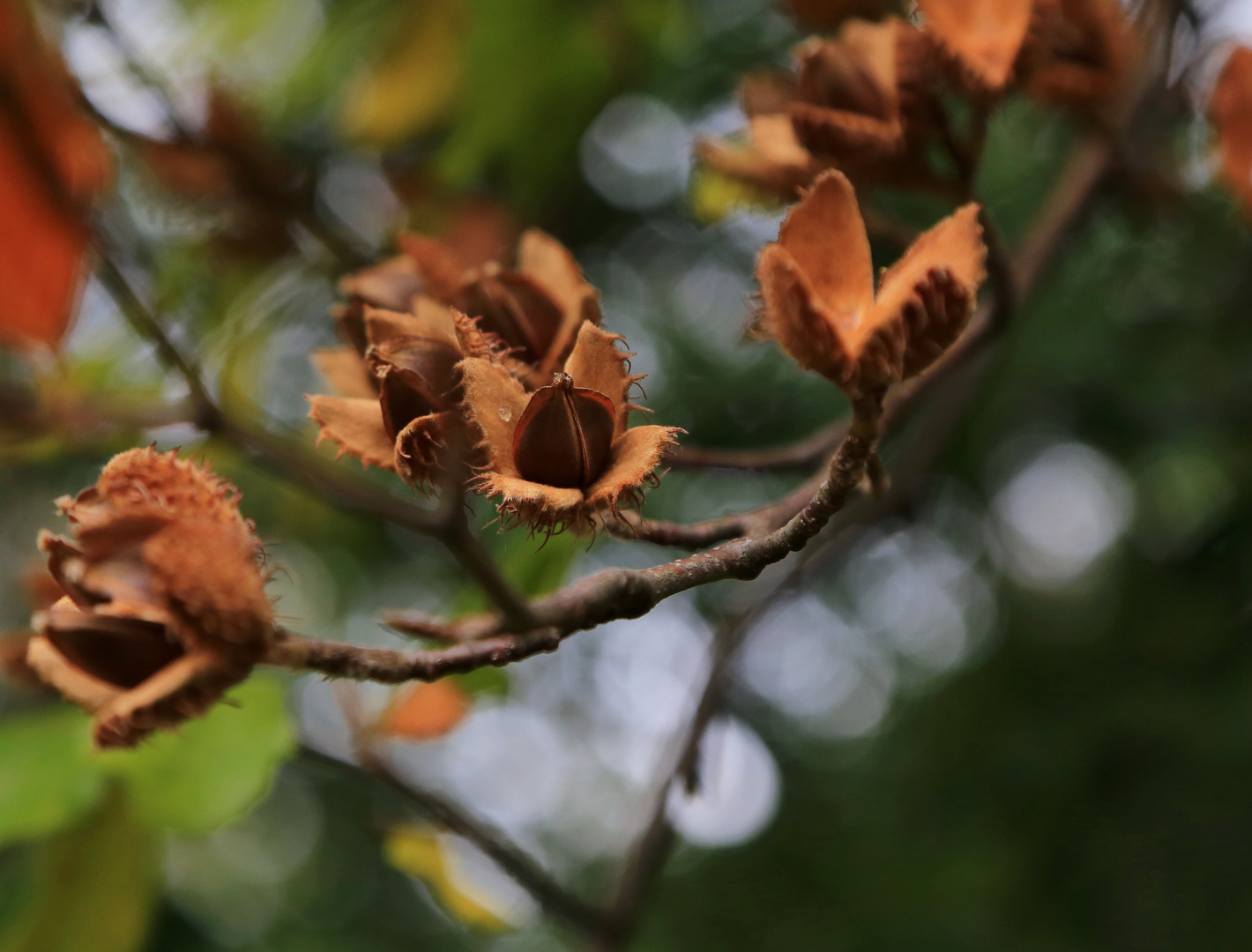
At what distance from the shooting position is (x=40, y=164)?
122cm

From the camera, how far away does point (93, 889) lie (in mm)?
1342

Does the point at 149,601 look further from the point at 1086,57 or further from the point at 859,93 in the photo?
the point at 1086,57

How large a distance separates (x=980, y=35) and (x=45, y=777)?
Answer: 137 centimetres

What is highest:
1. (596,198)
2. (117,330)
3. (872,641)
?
(117,330)

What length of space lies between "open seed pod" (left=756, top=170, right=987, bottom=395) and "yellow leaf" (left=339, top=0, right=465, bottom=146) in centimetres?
176

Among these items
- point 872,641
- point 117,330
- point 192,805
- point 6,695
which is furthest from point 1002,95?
point 6,695

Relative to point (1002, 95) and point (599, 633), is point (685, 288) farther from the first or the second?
point (1002, 95)

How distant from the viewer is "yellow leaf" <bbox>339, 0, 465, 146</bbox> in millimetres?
2189

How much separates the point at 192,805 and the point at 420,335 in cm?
86

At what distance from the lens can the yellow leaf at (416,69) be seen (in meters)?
2.19

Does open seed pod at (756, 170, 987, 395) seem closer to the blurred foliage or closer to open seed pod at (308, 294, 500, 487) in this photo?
open seed pod at (308, 294, 500, 487)

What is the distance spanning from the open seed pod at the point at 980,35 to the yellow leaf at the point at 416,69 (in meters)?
A: 1.47

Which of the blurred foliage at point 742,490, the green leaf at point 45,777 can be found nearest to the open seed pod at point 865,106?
the blurred foliage at point 742,490

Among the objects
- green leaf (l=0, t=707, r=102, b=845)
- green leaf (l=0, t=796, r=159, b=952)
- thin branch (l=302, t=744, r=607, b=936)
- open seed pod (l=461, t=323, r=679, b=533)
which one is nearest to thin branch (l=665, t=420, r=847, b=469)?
open seed pod (l=461, t=323, r=679, b=533)
